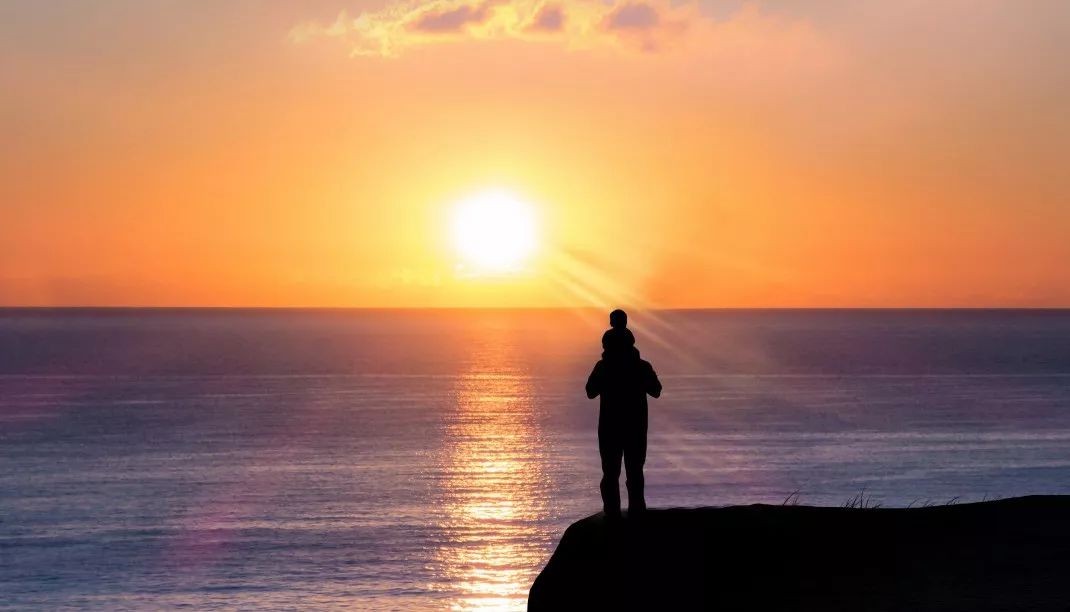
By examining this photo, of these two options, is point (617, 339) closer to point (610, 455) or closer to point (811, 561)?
point (610, 455)

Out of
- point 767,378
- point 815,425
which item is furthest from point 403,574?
point 767,378

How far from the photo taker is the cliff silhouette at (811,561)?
11.6 m

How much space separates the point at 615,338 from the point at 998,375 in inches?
6580

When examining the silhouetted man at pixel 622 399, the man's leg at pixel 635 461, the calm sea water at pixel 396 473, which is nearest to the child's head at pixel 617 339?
the silhouetted man at pixel 622 399

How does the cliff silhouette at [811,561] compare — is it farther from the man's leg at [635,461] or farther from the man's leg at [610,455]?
the man's leg at [610,455]

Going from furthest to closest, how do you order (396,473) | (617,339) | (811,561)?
(396,473)
(617,339)
(811,561)

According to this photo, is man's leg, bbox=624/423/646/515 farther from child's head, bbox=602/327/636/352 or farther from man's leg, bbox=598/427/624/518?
child's head, bbox=602/327/636/352

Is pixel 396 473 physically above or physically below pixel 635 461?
above

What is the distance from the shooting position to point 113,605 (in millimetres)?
46188

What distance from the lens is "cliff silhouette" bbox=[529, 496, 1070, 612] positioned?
38.0 ft

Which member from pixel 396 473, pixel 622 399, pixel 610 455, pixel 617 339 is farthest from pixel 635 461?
pixel 396 473

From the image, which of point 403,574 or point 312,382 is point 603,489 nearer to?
point 403,574

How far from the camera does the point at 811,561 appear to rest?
1277cm

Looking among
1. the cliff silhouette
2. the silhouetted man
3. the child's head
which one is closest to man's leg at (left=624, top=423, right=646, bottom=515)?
the silhouetted man
